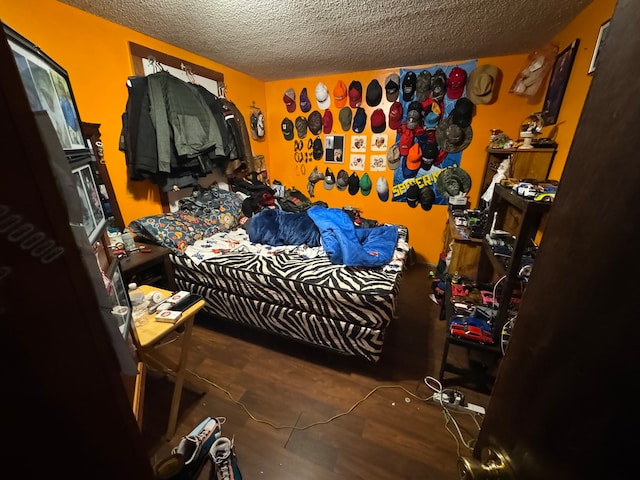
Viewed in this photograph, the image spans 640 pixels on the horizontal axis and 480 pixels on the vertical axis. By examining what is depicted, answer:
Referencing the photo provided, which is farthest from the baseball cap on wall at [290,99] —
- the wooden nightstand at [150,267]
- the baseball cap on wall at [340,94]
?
the wooden nightstand at [150,267]

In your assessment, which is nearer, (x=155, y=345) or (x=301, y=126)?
(x=155, y=345)

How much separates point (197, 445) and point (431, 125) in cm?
336

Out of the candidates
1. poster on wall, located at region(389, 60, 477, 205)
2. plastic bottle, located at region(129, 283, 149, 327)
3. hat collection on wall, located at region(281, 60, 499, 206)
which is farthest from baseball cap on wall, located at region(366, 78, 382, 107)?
plastic bottle, located at region(129, 283, 149, 327)

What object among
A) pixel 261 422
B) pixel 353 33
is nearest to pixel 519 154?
pixel 353 33

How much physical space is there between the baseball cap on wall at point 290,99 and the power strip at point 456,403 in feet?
11.6

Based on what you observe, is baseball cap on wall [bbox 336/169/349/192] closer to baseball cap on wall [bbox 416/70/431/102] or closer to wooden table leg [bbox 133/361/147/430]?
baseball cap on wall [bbox 416/70/431/102]

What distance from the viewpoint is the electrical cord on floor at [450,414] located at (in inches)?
49.2

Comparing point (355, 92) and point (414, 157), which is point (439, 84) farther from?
point (355, 92)

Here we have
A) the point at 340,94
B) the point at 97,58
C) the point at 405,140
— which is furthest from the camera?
the point at 340,94

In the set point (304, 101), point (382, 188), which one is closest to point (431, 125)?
point (382, 188)

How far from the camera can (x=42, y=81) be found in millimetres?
662

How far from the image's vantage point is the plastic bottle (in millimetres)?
1144

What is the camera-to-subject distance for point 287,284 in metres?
1.69

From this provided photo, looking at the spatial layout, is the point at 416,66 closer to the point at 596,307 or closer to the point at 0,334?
the point at 596,307
